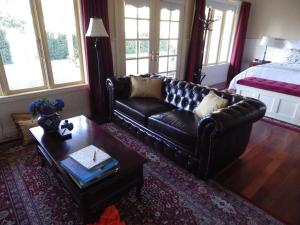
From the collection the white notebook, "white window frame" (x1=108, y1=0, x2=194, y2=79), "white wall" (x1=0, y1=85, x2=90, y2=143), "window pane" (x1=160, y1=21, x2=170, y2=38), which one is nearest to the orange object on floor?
the white notebook

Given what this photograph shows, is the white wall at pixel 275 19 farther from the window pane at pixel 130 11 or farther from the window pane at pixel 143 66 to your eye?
the window pane at pixel 130 11

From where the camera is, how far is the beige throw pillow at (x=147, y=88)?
3080 mm

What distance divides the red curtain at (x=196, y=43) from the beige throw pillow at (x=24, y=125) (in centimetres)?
336

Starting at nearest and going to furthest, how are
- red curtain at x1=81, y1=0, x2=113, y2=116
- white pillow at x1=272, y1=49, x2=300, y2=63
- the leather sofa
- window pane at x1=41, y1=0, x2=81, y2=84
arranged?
the leather sofa, window pane at x1=41, y1=0, x2=81, y2=84, red curtain at x1=81, y1=0, x2=113, y2=116, white pillow at x1=272, y1=49, x2=300, y2=63

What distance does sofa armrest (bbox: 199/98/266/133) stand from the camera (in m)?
1.76

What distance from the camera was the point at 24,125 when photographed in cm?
261

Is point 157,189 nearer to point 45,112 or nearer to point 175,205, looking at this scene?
point 175,205

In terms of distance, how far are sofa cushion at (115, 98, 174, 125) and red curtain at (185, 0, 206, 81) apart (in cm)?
198

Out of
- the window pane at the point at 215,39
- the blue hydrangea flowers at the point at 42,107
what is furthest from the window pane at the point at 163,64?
the blue hydrangea flowers at the point at 42,107

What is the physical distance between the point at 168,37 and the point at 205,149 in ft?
9.77

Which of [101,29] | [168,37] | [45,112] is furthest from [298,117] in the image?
[45,112]

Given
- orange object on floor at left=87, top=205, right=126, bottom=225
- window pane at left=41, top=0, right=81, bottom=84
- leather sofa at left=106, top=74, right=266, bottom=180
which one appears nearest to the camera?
orange object on floor at left=87, top=205, right=126, bottom=225

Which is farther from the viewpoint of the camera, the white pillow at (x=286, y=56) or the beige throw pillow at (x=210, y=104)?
the white pillow at (x=286, y=56)

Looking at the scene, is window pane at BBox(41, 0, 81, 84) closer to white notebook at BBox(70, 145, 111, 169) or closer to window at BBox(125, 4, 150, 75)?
window at BBox(125, 4, 150, 75)
